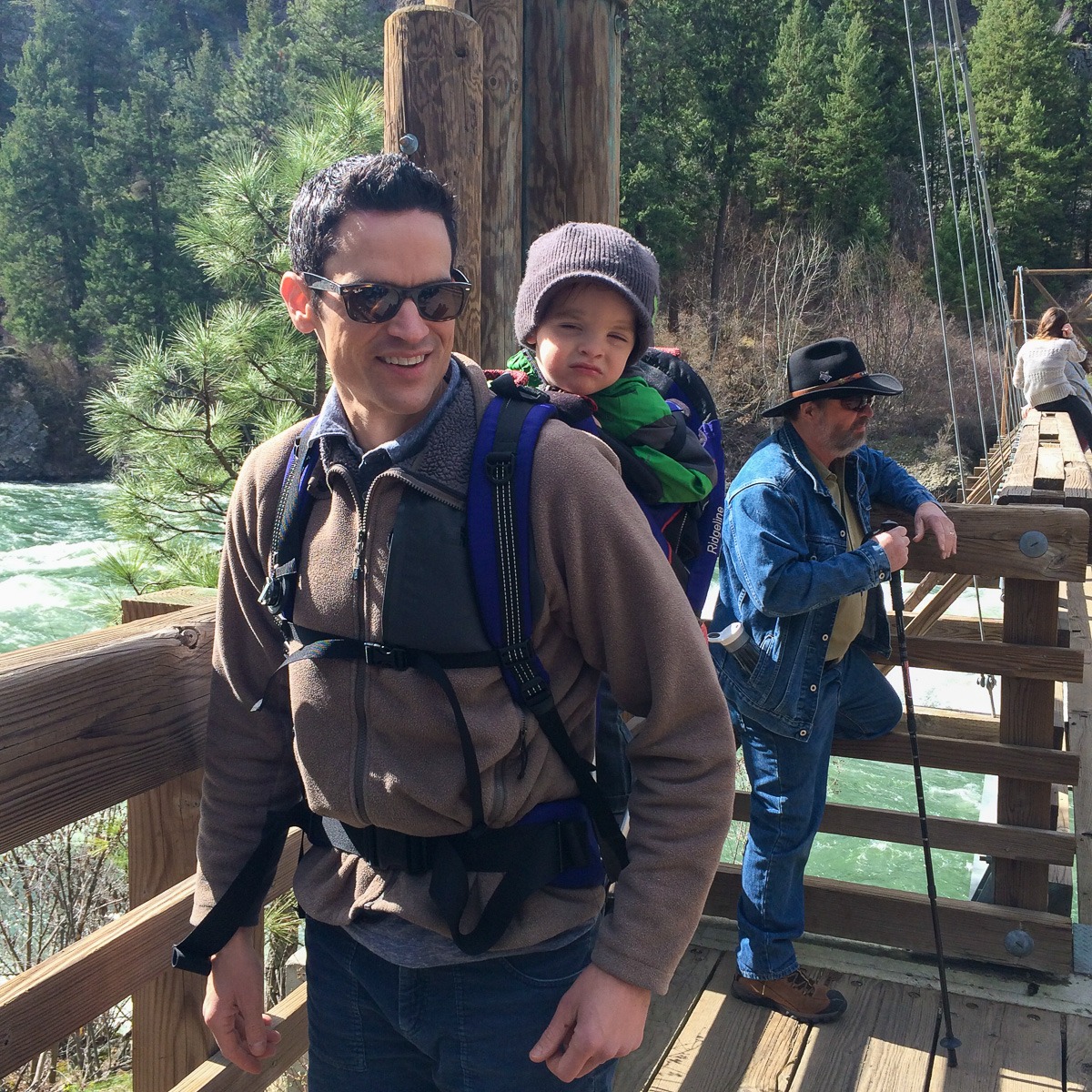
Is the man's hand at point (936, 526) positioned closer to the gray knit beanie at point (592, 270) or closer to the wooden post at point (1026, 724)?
the wooden post at point (1026, 724)

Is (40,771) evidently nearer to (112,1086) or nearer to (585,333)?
(585,333)

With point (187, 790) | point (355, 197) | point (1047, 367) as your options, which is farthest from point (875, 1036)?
point (1047, 367)

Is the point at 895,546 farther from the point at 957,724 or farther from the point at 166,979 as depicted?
the point at 957,724

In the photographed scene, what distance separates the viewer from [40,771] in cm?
122

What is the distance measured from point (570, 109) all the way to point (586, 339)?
0.93 m

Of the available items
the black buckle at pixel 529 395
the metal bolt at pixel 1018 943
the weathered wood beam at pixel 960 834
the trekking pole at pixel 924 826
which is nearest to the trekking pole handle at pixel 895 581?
the trekking pole at pixel 924 826

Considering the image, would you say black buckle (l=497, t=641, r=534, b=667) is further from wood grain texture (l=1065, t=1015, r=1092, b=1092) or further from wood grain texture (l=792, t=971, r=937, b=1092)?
wood grain texture (l=1065, t=1015, r=1092, b=1092)

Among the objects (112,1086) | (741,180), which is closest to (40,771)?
(112,1086)

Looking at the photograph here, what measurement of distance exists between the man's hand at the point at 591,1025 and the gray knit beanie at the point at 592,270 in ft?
3.11

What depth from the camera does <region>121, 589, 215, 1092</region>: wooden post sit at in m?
1.63

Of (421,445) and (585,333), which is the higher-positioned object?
(585,333)

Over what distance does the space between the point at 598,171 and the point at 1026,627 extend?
4.65ft

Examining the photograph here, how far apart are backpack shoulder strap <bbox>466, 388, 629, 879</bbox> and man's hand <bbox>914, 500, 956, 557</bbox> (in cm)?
154

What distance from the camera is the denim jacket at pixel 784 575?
2.26 metres
